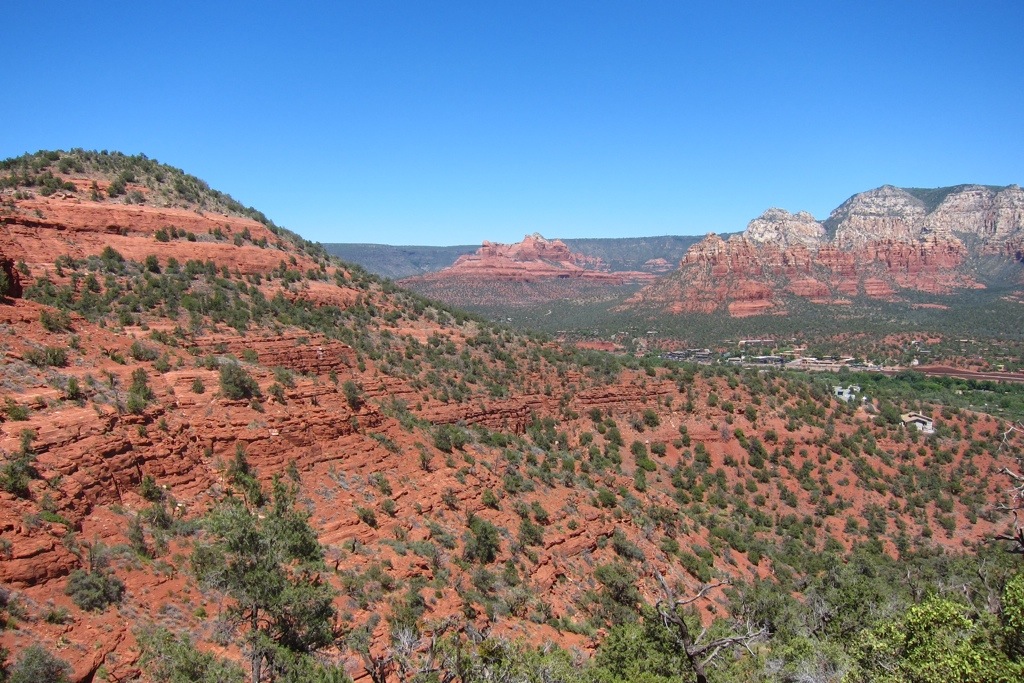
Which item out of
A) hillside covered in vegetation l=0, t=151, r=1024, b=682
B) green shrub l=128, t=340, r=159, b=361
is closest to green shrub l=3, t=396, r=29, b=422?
hillside covered in vegetation l=0, t=151, r=1024, b=682

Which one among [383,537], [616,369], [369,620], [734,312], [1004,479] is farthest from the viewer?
[734,312]

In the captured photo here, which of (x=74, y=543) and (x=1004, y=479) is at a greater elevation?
(x=74, y=543)

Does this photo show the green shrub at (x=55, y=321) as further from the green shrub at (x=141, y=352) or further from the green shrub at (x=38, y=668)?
the green shrub at (x=38, y=668)

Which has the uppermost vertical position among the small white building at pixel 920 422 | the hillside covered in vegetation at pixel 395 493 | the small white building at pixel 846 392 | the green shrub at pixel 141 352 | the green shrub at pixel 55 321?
the green shrub at pixel 55 321

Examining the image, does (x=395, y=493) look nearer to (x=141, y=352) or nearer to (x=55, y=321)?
(x=141, y=352)

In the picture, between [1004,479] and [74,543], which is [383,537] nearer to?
[74,543]

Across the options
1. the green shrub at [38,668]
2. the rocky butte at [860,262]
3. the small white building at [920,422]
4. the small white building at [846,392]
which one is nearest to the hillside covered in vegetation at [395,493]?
the green shrub at [38,668]

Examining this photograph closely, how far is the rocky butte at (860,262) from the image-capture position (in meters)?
135

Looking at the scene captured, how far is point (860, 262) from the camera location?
159 meters

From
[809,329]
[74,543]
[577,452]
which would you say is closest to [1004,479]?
[577,452]

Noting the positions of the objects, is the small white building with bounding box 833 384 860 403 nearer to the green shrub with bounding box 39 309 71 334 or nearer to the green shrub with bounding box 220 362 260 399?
the green shrub with bounding box 220 362 260 399

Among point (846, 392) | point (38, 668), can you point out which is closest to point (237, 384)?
point (38, 668)

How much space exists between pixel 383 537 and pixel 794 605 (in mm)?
15584

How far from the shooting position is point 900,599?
20844 mm
